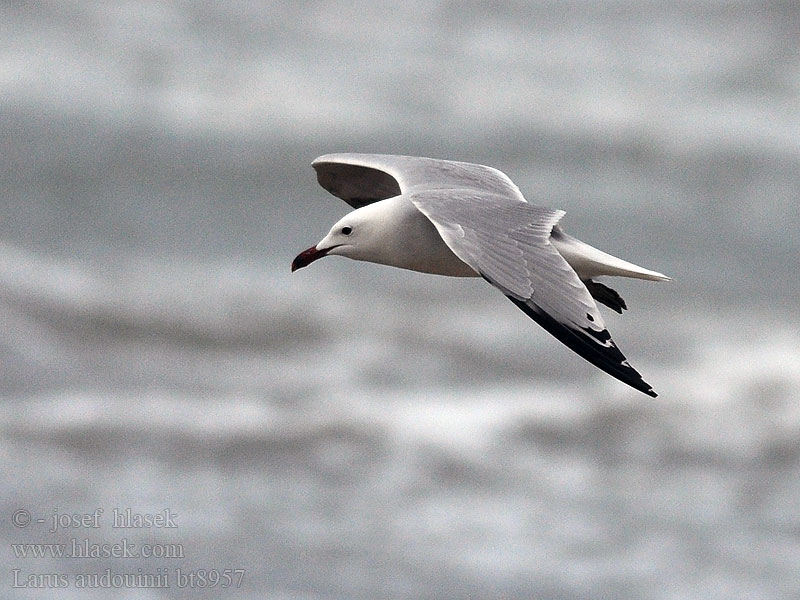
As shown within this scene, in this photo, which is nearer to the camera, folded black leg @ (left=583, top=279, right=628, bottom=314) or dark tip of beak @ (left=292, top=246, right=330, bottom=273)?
dark tip of beak @ (left=292, top=246, right=330, bottom=273)

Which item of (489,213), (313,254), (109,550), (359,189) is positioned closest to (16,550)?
(109,550)

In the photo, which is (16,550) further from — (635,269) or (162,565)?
(635,269)

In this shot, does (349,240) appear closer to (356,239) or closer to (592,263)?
(356,239)

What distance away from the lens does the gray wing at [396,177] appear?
752 centimetres

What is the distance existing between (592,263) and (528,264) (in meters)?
0.75

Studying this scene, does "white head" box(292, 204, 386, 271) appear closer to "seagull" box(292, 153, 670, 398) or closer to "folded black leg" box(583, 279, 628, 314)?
"seagull" box(292, 153, 670, 398)

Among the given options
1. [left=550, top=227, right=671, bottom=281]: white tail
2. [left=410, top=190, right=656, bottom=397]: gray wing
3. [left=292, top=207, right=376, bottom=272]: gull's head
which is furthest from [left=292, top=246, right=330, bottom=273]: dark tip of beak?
[left=550, top=227, right=671, bottom=281]: white tail

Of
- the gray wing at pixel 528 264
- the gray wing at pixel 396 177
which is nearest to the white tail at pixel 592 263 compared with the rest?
the gray wing at pixel 528 264

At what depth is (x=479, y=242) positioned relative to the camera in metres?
6.18

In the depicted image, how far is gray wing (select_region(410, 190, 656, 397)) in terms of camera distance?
5.61 metres

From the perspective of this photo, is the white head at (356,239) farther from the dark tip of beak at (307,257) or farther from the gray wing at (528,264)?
the gray wing at (528,264)

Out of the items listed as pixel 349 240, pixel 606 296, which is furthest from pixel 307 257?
pixel 606 296

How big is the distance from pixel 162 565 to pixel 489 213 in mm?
7013

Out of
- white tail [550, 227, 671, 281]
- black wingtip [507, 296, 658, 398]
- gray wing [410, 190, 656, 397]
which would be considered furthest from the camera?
white tail [550, 227, 671, 281]
